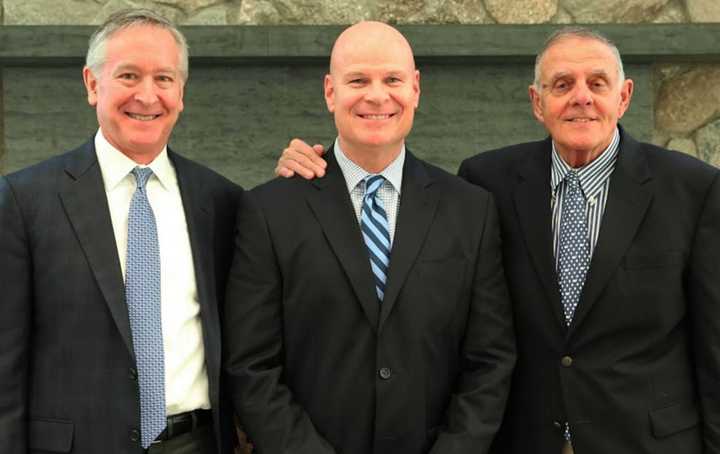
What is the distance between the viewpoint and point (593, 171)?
250cm

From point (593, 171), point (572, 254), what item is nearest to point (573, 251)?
point (572, 254)

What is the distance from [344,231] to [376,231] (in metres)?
0.09

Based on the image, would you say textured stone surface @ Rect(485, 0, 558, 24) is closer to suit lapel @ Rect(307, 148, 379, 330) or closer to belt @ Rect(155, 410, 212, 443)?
suit lapel @ Rect(307, 148, 379, 330)

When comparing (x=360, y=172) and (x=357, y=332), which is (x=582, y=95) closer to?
(x=360, y=172)

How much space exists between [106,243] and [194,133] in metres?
1.96

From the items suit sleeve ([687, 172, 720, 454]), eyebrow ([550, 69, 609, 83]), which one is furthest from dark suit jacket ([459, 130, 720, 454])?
eyebrow ([550, 69, 609, 83])

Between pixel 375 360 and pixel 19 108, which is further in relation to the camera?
pixel 19 108

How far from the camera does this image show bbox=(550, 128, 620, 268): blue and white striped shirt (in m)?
2.45

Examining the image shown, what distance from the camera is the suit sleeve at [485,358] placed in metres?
2.38

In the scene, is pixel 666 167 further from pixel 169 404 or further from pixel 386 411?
pixel 169 404

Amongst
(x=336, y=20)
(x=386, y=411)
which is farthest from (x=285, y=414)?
(x=336, y=20)

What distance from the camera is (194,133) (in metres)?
4.11

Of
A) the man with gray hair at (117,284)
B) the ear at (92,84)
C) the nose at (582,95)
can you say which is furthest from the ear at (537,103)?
the ear at (92,84)

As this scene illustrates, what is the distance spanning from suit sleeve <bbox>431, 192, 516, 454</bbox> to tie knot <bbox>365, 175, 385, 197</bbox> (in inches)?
12.0
